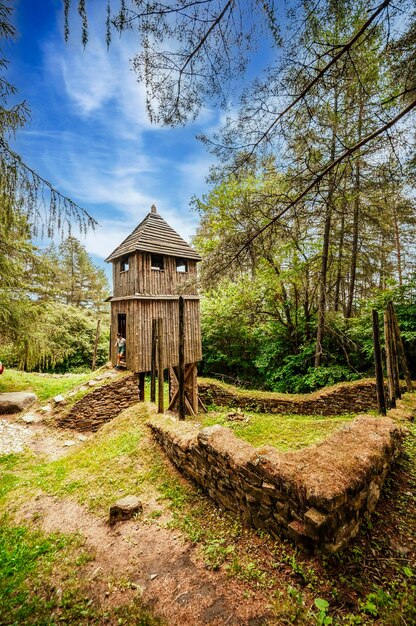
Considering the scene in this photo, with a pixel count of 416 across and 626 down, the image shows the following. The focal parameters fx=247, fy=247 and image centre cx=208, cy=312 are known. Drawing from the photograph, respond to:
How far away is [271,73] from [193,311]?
8.94 m

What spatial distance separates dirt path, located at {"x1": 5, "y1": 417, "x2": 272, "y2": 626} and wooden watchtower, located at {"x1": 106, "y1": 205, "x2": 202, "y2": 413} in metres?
6.35

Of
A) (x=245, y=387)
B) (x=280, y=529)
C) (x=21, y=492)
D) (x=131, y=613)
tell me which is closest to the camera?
(x=131, y=613)

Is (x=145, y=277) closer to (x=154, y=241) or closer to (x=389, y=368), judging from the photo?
(x=154, y=241)

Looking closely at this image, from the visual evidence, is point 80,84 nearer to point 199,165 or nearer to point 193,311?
point 199,165

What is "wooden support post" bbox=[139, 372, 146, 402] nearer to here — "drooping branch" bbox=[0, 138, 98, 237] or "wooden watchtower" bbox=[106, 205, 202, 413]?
"wooden watchtower" bbox=[106, 205, 202, 413]

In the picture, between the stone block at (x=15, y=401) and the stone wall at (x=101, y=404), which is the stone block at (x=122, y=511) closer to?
the stone wall at (x=101, y=404)

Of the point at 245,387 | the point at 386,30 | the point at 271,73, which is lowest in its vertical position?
the point at 245,387

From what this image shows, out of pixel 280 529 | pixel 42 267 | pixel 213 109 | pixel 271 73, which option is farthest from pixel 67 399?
pixel 271 73

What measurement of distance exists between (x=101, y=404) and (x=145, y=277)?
5.27 metres

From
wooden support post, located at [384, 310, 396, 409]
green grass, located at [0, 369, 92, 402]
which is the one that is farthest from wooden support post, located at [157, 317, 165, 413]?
green grass, located at [0, 369, 92, 402]

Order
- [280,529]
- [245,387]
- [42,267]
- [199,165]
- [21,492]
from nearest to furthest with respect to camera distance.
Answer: [280,529] → [199,165] → [21,492] → [42,267] → [245,387]

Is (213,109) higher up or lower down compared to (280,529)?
higher up

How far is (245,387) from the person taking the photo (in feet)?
42.9

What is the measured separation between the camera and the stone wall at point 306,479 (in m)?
2.25
